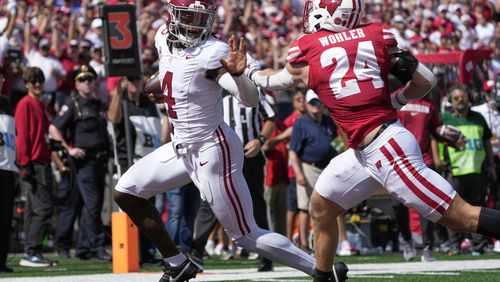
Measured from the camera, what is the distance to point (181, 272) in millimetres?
8227

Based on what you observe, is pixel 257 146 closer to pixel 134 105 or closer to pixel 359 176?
pixel 134 105

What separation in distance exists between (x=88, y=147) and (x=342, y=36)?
6608mm

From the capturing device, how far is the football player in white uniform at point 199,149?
26.0 ft

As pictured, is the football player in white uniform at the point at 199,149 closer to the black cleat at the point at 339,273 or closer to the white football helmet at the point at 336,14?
the black cleat at the point at 339,273

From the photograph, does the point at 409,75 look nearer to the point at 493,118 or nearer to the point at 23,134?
the point at 23,134

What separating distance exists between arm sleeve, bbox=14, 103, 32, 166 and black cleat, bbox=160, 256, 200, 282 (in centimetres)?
464

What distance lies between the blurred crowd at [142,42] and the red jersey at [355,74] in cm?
498

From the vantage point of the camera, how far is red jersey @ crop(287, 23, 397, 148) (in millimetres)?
7246

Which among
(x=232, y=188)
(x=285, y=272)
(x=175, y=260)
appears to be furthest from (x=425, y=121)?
(x=232, y=188)

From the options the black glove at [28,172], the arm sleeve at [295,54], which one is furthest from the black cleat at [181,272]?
the black glove at [28,172]

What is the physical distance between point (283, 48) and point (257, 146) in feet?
32.9

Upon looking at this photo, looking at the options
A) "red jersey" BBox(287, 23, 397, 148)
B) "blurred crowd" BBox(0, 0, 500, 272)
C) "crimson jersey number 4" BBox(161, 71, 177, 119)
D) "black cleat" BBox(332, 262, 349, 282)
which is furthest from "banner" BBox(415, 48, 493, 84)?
"red jersey" BBox(287, 23, 397, 148)

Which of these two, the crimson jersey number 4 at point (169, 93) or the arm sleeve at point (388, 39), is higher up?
the arm sleeve at point (388, 39)

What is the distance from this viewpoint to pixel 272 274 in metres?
10.3
